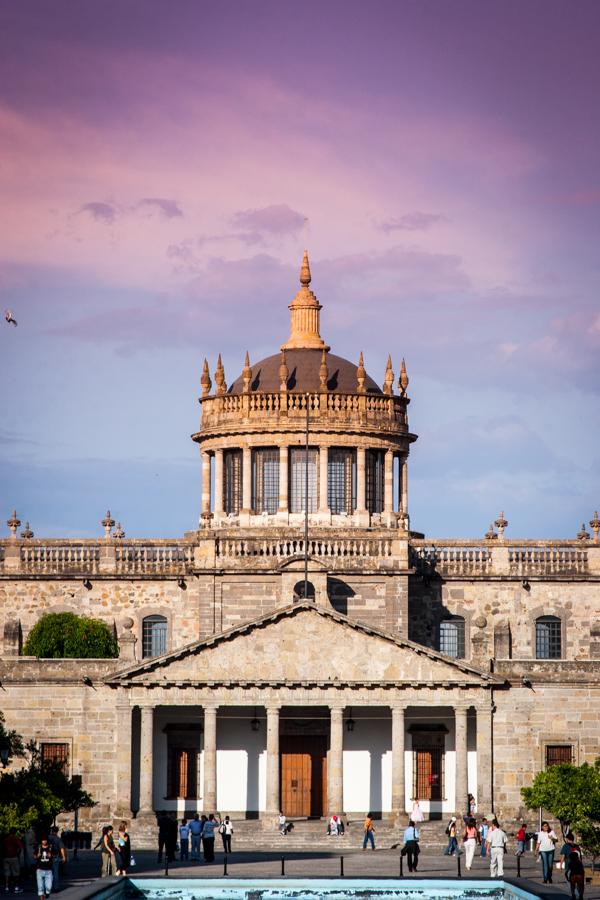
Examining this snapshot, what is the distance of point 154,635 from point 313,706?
7370 millimetres

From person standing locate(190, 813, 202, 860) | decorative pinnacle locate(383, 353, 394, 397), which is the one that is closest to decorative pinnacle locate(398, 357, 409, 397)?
decorative pinnacle locate(383, 353, 394, 397)

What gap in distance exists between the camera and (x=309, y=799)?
303 feet

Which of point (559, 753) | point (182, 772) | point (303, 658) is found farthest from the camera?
point (182, 772)

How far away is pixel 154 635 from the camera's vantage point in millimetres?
96250

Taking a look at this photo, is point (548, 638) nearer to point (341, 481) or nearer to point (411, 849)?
point (341, 481)

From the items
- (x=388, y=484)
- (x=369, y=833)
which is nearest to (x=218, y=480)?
(x=388, y=484)

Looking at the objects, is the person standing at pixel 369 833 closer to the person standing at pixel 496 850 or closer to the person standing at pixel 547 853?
the person standing at pixel 496 850

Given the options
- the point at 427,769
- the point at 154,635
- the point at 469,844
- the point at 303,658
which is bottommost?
the point at 469,844

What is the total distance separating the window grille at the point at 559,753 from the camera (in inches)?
3524

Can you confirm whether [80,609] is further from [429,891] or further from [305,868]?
[429,891]

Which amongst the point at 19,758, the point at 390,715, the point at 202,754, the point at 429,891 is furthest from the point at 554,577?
the point at 429,891

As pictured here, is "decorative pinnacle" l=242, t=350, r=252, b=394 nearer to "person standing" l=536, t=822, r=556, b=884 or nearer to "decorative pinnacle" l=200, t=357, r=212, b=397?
"decorative pinnacle" l=200, t=357, r=212, b=397

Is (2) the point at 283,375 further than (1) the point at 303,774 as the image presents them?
Yes

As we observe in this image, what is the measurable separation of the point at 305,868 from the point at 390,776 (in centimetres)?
1646
